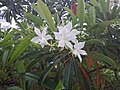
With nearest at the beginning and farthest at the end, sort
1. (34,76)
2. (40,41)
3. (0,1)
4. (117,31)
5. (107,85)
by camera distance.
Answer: (40,41), (34,76), (117,31), (107,85), (0,1)

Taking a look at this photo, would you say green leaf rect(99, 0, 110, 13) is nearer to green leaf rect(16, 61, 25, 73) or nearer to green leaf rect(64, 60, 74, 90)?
green leaf rect(64, 60, 74, 90)

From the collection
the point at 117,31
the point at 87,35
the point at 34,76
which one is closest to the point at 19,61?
the point at 34,76

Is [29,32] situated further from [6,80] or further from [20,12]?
[20,12]

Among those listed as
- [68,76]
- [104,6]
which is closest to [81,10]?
[104,6]

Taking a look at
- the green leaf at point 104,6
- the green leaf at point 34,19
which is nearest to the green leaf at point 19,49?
the green leaf at point 34,19

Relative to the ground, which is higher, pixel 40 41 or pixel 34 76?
pixel 40 41

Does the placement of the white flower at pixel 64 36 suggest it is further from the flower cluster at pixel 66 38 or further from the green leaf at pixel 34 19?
the green leaf at pixel 34 19
